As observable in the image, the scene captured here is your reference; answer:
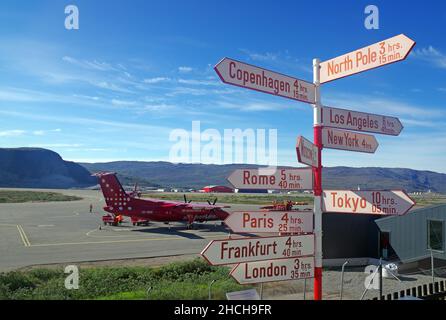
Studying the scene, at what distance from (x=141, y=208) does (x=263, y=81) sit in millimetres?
35857

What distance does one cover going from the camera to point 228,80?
5.47 m

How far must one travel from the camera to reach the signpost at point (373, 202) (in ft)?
18.2

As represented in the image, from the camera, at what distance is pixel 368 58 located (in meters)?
5.66

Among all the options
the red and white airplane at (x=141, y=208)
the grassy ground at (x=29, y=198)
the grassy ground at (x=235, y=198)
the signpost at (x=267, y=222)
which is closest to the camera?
the signpost at (x=267, y=222)

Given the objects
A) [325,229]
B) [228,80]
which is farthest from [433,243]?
[228,80]

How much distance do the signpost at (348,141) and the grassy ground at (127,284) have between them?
9187 mm

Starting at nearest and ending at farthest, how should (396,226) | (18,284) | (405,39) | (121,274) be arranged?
(405,39) < (18,284) < (121,274) < (396,226)

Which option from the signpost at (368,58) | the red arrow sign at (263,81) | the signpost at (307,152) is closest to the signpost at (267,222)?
the signpost at (307,152)

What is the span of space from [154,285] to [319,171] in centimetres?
1261

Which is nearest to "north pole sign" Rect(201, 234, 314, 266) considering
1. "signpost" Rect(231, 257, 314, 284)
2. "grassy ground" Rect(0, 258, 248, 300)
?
"signpost" Rect(231, 257, 314, 284)

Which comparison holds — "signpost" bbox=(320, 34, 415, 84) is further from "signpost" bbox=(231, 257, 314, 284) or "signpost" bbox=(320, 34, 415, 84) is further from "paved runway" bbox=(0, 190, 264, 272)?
"paved runway" bbox=(0, 190, 264, 272)

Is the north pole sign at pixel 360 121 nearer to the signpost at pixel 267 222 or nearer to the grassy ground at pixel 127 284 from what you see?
the signpost at pixel 267 222

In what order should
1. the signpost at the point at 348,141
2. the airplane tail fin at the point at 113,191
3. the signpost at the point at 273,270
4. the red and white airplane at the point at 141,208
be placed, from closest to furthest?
the signpost at the point at 273,270 < the signpost at the point at 348,141 < the airplane tail fin at the point at 113,191 < the red and white airplane at the point at 141,208
